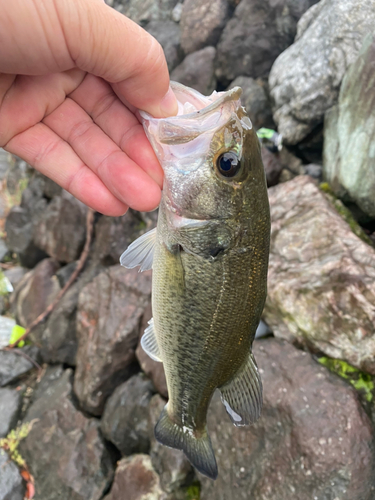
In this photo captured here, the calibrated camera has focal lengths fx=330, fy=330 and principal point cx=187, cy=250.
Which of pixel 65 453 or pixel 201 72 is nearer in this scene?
pixel 65 453

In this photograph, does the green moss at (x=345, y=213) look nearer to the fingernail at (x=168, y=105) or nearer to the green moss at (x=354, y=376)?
the green moss at (x=354, y=376)

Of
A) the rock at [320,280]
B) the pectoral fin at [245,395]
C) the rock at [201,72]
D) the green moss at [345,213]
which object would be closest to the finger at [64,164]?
the pectoral fin at [245,395]

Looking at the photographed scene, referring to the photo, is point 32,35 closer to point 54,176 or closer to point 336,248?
point 54,176

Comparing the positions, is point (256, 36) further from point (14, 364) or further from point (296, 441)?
point (14, 364)

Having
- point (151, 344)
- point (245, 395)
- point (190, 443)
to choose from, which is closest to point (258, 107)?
point (151, 344)

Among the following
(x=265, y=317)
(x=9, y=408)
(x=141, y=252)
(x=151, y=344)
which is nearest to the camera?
(x=141, y=252)

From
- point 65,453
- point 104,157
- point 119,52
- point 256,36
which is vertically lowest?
point 65,453

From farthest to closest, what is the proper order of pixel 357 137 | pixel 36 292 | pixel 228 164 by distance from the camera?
pixel 36 292 < pixel 357 137 < pixel 228 164
